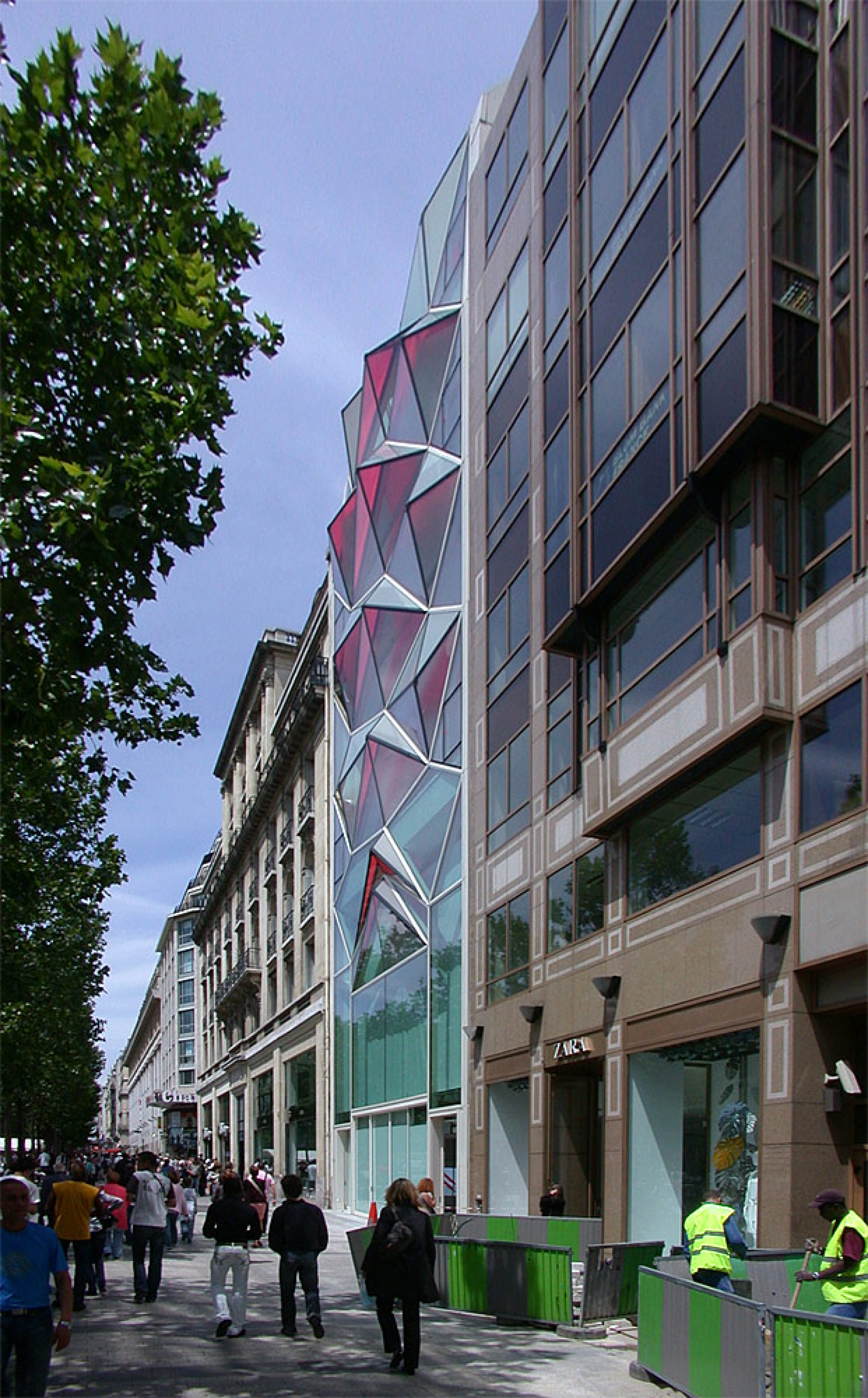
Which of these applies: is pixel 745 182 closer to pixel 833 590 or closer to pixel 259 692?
pixel 833 590

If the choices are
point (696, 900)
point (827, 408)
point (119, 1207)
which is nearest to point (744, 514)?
point (827, 408)

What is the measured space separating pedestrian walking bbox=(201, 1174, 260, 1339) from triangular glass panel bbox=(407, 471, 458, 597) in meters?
22.5

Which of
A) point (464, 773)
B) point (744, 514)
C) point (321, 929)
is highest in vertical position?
point (744, 514)

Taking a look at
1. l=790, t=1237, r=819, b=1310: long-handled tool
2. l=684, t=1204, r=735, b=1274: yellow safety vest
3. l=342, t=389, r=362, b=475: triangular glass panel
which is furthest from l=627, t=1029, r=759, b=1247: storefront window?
l=342, t=389, r=362, b=475: triangular glass panel

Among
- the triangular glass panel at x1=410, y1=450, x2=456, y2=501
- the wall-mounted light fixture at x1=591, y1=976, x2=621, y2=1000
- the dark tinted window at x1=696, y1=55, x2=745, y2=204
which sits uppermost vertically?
the triangular glass panel at x1=410, y1=450, x2=456, y2=501

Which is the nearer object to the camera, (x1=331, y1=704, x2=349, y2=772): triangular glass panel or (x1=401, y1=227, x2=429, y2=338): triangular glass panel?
(x1=401, y1=227, x2=429, y2=338): triangular glass panel

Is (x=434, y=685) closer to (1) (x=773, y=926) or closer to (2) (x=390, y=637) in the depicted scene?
(2) (x=390, y=637)

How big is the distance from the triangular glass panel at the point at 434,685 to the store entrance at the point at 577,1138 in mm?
11125

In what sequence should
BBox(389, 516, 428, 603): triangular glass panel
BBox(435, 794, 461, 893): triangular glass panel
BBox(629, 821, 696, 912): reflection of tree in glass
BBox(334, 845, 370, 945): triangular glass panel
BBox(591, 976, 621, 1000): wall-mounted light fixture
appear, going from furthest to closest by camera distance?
BBox(334, 845, 370, 945): triangular glass panel < BBox(389, 516, 428, 603): triangular glass panel < BBox(435, 794, 461, 893): triangular glass panel < BBox(591, 976, 621, 1000): wall-mounted light fixture < BBox(629, 821, 696, 912): reflection of tree in glass

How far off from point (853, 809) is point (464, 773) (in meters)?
17.0

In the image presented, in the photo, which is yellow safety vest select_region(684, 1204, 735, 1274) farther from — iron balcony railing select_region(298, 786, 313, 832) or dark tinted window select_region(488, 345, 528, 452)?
iron balcony railing select_region(298, 786, 313, 832)

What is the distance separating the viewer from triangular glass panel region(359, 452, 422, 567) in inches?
1470

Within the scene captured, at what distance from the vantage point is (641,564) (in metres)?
20.8

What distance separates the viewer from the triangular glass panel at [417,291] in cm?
3825
